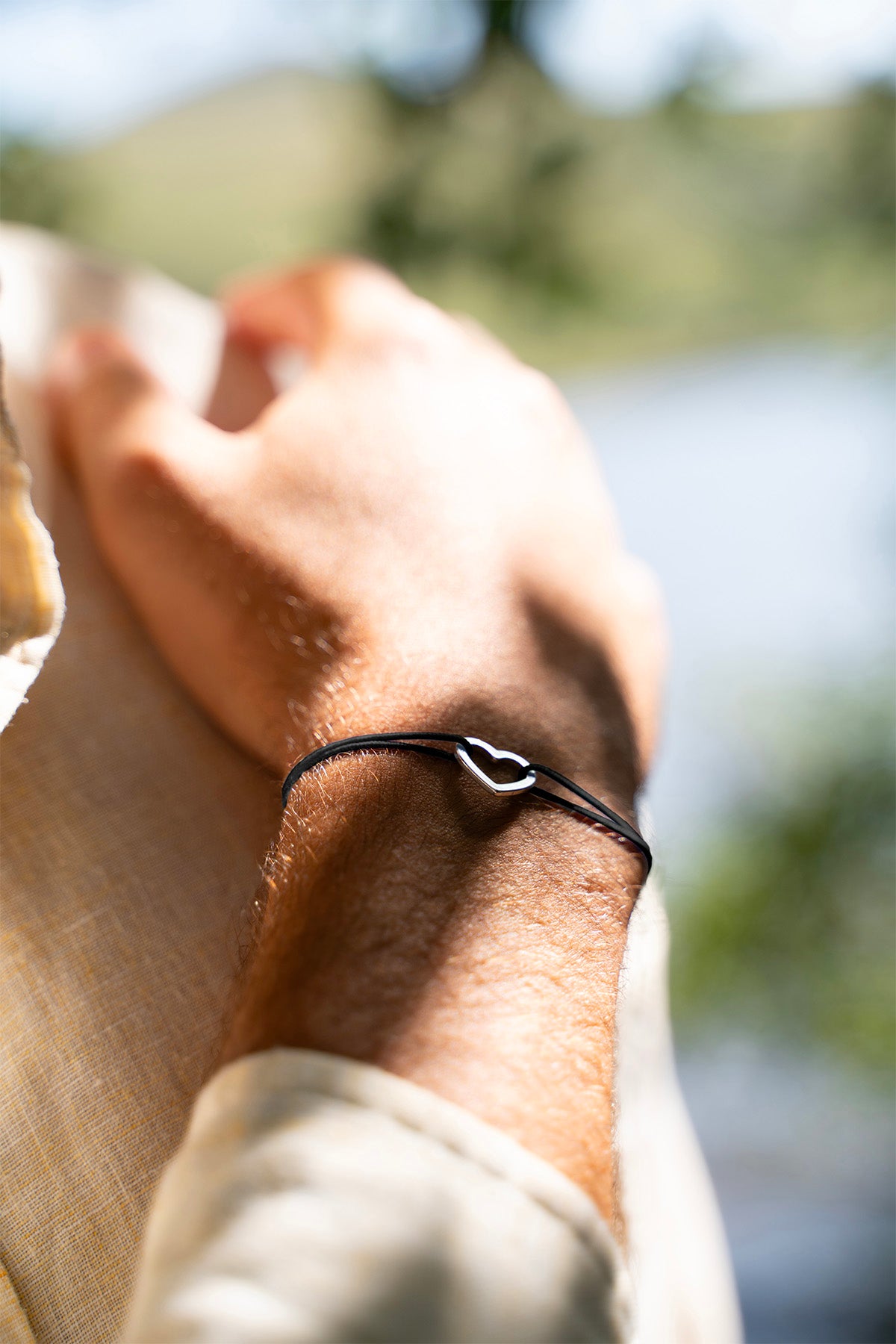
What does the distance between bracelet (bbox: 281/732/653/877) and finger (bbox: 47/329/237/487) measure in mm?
213

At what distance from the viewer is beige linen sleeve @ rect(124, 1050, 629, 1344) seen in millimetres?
347

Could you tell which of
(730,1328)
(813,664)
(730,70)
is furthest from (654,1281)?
(813,664)

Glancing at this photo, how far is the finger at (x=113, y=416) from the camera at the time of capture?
64 centimetres

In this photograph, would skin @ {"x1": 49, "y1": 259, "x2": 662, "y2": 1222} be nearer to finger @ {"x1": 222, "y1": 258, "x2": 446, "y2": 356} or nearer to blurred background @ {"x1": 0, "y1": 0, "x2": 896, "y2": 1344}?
finger @ {"x1": 222, "y1": 258, "x2": 446, "y2": 356}

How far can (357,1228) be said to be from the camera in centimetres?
36

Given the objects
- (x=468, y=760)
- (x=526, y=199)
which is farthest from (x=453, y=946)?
(x=526, y=199)

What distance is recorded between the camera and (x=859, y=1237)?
161 cm

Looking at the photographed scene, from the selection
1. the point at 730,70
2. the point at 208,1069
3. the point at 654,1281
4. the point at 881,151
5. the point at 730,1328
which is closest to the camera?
the point at 208,1069

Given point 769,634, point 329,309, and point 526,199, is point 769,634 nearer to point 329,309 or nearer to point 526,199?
point 526,199

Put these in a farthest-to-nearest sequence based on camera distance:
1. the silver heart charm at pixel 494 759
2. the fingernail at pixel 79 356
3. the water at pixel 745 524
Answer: the water at pixel 745 524 → the fingernail at pixel 79 356 → the silver heart charm at pixel 494 759

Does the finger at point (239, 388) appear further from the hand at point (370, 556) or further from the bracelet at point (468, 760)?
the bracelet at point (468, 760)

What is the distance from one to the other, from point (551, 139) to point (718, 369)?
1066mm

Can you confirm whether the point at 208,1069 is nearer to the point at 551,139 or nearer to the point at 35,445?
the point at 35,445

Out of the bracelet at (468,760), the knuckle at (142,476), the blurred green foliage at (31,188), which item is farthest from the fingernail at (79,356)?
the blurred green foliage at (31,188)
